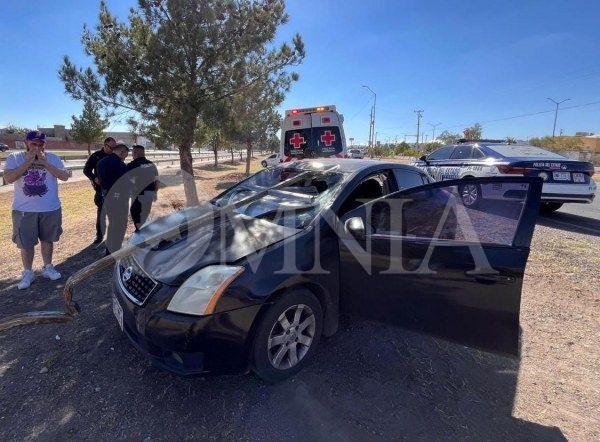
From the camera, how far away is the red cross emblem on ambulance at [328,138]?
32.4ft

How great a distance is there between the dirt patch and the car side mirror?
101 centimetres

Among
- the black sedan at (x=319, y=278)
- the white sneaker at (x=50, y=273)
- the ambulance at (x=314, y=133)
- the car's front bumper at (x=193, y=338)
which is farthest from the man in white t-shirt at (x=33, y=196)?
the ambulance at (x=314, y=133)

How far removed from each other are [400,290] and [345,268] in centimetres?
43

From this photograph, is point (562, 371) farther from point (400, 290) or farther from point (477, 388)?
point (400, 290)

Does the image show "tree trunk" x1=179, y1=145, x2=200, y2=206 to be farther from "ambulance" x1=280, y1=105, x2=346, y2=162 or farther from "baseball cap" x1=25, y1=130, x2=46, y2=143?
"baseball cap" x1=25, y1=130, x2=46, y2=143

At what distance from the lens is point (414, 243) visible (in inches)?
102

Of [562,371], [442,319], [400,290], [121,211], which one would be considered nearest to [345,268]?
[400,290]

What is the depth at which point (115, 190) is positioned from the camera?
529 cm

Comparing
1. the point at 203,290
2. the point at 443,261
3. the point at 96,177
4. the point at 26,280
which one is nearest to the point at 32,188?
the point at 26,280

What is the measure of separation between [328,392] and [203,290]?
112 centimetres

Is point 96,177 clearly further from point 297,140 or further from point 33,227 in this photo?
point 297,140

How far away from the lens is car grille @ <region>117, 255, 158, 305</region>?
94.0 inches

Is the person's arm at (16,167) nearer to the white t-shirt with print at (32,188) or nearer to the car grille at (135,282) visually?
the white t-shirt with print at (32,188)

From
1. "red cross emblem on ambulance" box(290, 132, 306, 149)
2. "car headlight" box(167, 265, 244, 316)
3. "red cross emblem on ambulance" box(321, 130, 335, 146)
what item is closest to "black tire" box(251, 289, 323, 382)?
"car headlight" box(167, 265, 244, 316)
